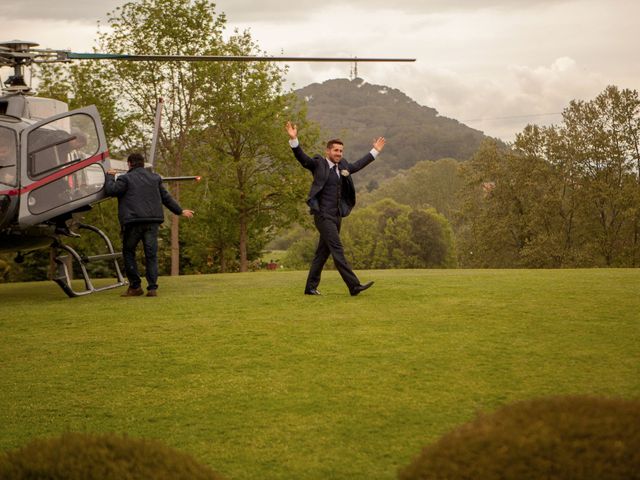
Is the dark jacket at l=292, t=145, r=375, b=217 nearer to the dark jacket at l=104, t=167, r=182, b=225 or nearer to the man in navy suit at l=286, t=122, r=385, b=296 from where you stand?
the man in navy suit at l=286, t=122, r=385, b=296

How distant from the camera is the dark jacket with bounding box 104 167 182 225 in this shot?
13.0 meters

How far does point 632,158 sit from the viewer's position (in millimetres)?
57531

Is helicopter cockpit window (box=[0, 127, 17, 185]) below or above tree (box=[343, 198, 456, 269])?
above

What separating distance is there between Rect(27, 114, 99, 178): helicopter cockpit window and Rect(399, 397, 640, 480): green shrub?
1092cm

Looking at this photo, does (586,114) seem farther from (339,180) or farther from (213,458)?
(213,458)

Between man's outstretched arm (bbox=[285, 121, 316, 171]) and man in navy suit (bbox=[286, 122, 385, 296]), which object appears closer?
man's outstretched arm (bbox=[285, 121, 316, 171])

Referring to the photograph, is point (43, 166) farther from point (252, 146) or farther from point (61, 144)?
point (252, 146)

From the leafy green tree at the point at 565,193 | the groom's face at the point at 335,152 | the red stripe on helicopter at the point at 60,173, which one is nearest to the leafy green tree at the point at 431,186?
the leafy green tree at the point at 565,193

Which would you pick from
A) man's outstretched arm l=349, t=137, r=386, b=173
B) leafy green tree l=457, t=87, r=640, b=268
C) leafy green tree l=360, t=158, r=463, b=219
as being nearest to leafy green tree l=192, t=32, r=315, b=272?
leafy green tree l=457, t=87, r=640, b=268

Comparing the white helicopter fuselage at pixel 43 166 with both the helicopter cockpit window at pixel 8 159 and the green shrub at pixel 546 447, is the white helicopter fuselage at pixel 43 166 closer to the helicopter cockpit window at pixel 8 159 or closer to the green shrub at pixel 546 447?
the helicopter cockpit window at pixel 8 159

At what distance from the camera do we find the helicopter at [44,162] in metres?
12.6

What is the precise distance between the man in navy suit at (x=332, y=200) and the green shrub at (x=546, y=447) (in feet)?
27.9

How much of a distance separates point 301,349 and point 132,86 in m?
28.6

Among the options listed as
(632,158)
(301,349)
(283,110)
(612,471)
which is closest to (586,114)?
(632,158)
